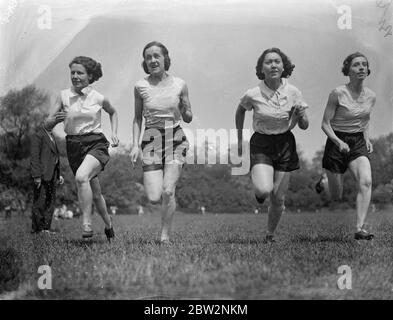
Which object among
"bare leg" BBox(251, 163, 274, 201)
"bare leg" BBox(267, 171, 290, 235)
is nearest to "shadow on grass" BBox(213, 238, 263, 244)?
"bare leg" BBox(267, 171, 290, 235)

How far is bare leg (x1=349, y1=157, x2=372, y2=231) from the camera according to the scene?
4.86 meters

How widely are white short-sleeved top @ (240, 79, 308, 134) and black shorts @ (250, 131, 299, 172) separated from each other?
0.16ft

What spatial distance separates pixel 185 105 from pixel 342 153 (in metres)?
1.39

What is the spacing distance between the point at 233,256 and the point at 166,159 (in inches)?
38.9

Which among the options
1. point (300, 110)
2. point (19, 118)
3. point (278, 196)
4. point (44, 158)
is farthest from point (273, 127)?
point (19, 118)

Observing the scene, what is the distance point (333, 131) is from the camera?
4.93 m

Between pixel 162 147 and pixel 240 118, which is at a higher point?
pixel 240 118

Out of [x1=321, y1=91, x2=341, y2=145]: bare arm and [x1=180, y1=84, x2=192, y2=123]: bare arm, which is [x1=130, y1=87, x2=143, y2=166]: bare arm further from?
[x1=321, y1=91, x2=341, y2=145]: bare arm

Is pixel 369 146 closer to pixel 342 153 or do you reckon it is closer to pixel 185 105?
pixel 342 153

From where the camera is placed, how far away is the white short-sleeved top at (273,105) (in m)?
4.79

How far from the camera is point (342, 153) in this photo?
16.2 ft

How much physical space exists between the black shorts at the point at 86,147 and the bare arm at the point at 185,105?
2.35ft

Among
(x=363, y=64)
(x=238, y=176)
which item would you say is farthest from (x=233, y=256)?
(x=363, y=64)

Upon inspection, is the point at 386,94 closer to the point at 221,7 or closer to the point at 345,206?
the point at 345,206
